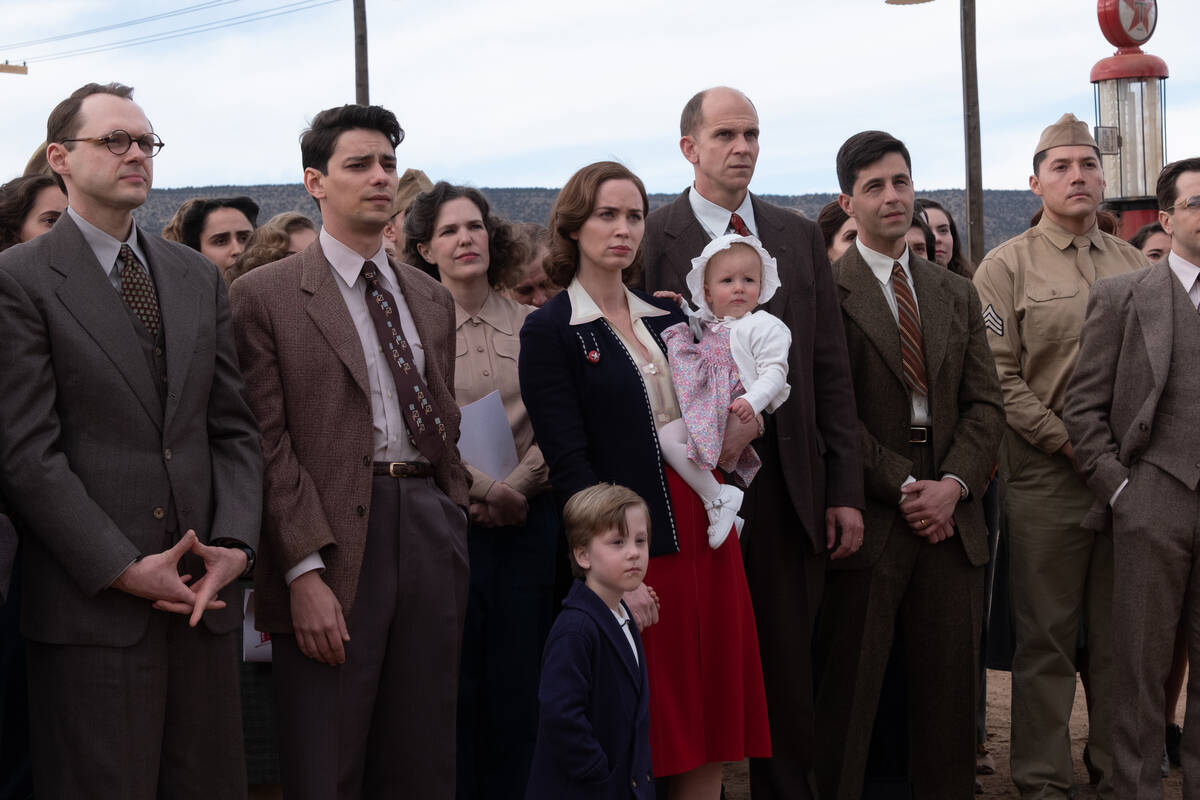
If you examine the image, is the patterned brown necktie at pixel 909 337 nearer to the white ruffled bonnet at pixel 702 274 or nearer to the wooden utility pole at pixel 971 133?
the white ruffled bonnet at pixel 702 274

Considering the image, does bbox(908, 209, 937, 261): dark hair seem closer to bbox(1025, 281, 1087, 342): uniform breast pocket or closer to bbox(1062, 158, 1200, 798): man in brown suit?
bbox(1025, 281, 1087, 342): uniform breast pocket

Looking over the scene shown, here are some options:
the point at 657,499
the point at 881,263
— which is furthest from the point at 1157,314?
the point at 657,499

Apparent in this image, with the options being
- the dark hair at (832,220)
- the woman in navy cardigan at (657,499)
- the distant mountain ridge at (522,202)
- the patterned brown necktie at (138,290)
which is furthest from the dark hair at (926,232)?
the distant mountain ridge at (522,202)

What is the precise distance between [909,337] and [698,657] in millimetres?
1504

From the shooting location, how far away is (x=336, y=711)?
11.4ft

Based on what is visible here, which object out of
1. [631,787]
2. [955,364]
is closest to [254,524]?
[631,787]

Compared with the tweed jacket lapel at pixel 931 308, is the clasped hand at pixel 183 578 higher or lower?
lower

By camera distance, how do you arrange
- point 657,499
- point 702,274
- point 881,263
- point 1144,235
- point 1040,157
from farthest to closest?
1. point 1144,235
2. point 1040,157
3. point 881,263
4. point 702,274
5. point 657,499

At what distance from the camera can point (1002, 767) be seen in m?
5.88

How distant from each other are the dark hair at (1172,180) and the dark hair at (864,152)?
0.96m

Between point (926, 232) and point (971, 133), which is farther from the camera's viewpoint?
point (971, 133)

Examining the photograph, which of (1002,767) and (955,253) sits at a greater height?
(955,253)

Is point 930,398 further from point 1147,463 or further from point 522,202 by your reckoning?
point 522,202

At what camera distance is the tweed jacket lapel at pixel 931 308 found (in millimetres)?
4691
